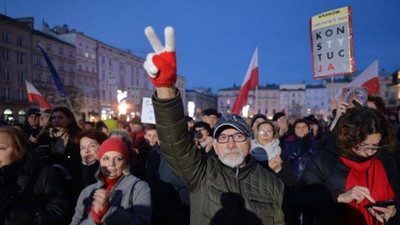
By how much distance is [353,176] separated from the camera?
8.43 ft

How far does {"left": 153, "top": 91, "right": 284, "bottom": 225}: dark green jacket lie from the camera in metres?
2.20

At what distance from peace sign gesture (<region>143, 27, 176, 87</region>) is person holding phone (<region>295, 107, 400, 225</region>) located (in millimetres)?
1626

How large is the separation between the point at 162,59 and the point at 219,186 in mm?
1085

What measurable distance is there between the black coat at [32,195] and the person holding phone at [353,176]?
7.76 feet

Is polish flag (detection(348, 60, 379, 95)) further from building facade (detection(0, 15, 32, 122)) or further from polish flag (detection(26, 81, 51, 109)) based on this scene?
building facade (detection(0, 15, 32, 122))

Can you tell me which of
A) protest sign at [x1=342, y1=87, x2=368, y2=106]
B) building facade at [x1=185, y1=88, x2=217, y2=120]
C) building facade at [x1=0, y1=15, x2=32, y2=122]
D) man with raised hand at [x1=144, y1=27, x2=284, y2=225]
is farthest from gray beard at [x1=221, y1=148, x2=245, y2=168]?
building facade at [x1=185, y1=88, x2=217, y2=120]

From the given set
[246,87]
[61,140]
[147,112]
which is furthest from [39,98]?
[61,140]

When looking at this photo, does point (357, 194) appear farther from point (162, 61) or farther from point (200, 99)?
point (200, 99)

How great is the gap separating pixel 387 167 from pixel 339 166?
48 cm

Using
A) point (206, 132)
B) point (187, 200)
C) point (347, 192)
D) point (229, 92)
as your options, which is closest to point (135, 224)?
point (187, 200)

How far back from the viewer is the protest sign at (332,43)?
17.2 feet

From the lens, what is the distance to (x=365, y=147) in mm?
2621

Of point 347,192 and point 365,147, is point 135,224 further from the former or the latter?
point 365,147

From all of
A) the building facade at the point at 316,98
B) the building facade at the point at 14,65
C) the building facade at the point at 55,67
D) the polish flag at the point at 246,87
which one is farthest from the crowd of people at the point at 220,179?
the building facade at the point at 316,98
